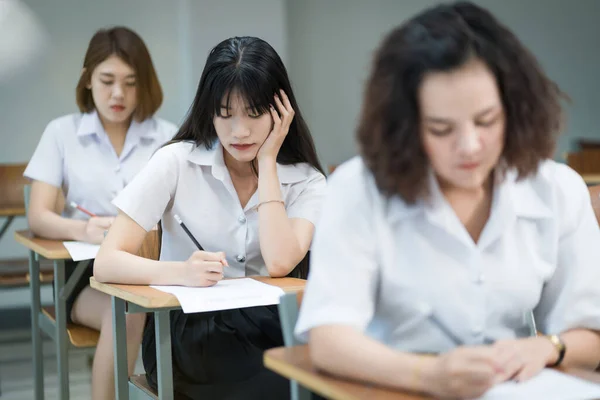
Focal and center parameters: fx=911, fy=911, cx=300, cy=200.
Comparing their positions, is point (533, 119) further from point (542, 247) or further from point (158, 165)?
point (158, 165)

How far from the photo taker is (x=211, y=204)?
2.50 metres

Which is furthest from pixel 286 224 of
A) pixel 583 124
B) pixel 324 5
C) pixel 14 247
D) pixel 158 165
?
pixel 583 124

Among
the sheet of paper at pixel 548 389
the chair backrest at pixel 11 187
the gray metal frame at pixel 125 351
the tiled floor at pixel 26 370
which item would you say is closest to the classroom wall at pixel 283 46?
the tiled floor at pixel 26 370

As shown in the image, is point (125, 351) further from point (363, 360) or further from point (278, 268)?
point (363, 360)

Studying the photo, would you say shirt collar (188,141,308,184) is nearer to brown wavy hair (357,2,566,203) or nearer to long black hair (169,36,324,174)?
long black hair (169,36,324,174)

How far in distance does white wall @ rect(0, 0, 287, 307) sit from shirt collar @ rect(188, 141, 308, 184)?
9.12ft

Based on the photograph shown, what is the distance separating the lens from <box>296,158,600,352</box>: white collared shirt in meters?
1.40

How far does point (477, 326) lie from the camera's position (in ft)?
4.79

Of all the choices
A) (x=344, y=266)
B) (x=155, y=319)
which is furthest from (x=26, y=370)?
(x=344, y=266)

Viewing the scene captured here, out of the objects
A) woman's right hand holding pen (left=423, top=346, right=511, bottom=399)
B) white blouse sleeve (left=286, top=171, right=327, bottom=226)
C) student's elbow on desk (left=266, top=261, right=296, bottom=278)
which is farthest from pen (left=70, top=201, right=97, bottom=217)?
woman's right hand holding pen (left=423, top=346, right=511, bottom=399)

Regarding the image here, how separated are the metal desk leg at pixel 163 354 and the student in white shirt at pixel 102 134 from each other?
1.67 meters

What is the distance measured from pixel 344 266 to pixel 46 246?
201 cm

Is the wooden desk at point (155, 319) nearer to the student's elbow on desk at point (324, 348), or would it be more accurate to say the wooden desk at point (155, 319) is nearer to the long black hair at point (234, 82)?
the long black hair at point (234, 82)

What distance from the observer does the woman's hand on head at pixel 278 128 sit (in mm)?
2467
